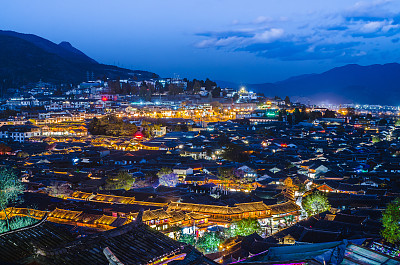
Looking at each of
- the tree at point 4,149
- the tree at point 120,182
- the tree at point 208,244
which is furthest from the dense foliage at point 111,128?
the tree at point 208,244

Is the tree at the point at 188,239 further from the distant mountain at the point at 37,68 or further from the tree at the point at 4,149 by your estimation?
the distant mountain at the point at 37,68

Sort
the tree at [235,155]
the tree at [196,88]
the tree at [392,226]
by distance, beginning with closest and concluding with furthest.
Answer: the tree at [392,226] < the tree at [235,155] < the tree at [196,88]

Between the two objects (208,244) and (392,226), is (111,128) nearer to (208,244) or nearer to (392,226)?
(208,244)

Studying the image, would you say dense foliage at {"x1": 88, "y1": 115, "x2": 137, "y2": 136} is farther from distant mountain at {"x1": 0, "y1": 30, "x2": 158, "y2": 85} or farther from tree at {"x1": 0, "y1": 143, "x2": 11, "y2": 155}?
distant mountain at {"x1": 0, "y1": 30, "x2": 158, "y2": 85}

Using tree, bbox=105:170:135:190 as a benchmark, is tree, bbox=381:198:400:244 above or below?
above

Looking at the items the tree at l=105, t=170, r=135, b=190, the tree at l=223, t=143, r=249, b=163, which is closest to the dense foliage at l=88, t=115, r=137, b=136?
the tree at l=223, t=143, r=249, b=163

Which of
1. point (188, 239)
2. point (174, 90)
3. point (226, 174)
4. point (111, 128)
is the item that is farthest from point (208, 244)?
point (174, 90)

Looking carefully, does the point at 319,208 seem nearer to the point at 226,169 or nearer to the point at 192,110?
the point at 226,169
